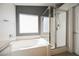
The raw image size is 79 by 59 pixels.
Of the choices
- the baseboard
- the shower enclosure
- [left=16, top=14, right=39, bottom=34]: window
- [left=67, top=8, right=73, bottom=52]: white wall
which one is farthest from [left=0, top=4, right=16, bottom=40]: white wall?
[left=67, top=8, right=73, bottom=52]: white wall

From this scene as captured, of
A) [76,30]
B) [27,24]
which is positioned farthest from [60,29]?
[27,24]

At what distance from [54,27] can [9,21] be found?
64 cm

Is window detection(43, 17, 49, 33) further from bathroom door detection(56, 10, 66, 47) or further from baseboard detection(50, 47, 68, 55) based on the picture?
baseboard detection(50, 47, 68, 55)

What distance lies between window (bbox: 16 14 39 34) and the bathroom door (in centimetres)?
32

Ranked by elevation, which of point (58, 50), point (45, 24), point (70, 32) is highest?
point (45, 24)

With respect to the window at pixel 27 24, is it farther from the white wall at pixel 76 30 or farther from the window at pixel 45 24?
the white wall at pixel 76 30

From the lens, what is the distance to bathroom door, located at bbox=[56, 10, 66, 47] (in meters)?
1.40

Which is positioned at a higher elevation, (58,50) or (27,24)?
(27,24)

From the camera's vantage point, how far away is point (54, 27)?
1.40 m

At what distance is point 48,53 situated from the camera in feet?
4.51

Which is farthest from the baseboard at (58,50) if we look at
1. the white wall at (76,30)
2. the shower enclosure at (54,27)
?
the white wall at (76,30)

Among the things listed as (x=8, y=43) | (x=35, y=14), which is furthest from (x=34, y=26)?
(x=8, y=43)

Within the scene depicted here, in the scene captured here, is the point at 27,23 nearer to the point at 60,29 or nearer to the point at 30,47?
the point at 30,47

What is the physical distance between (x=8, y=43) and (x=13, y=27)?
0.76ft
